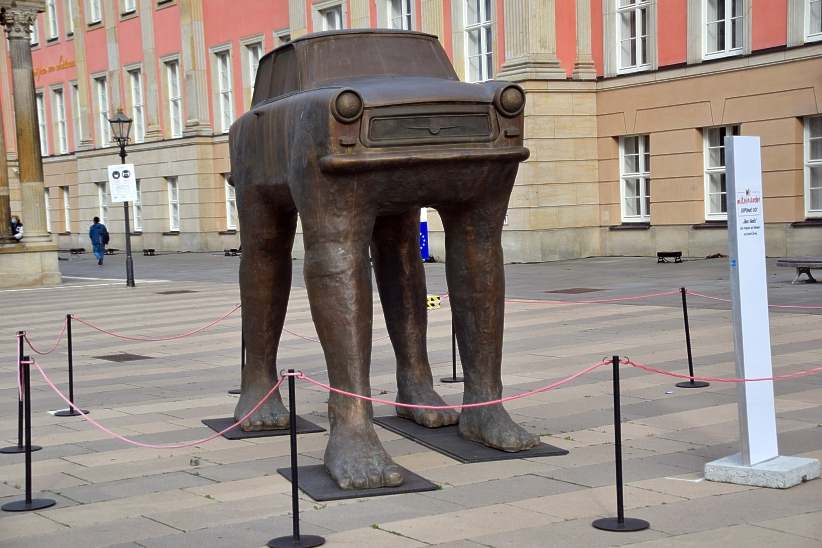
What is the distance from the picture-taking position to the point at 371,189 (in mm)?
6805

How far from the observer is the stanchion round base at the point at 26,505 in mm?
6463

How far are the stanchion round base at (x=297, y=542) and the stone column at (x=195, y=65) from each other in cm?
3583

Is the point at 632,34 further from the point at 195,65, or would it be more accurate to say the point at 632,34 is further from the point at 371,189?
the point at 371,189

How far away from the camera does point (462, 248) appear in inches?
288

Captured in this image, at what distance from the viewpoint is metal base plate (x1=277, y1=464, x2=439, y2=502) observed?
643cm

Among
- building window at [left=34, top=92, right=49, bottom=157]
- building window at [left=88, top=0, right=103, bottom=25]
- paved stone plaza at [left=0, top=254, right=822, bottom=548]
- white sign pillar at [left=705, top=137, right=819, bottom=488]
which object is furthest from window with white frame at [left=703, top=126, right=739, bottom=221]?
building window at [left=34, top=92, right=49, bottom=157]

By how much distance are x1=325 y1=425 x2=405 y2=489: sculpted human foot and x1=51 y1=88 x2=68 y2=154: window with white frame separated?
45.3 m

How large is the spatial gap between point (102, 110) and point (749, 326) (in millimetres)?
42566

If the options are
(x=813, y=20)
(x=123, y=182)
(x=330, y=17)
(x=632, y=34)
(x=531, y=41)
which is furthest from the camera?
(x=330, y=17)

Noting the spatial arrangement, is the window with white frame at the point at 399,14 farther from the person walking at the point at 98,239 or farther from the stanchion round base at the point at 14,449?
the stanchion round base at the point at 14,449

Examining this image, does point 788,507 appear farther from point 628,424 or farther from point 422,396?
point 422,396

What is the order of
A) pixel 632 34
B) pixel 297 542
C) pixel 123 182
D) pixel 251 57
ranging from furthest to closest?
pixel 251 57, pixel 632 34, pixel 123 182, pixel 297 542

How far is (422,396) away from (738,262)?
8.68 feet

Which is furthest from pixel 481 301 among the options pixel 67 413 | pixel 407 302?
pixel 67 413
